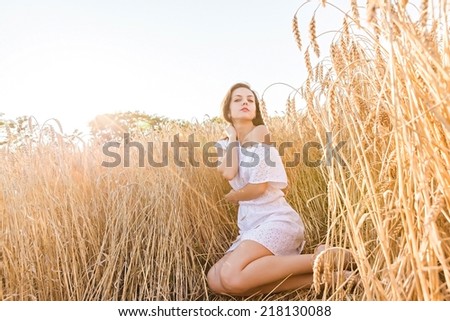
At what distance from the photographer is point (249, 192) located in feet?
6.35

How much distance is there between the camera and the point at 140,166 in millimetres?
2162

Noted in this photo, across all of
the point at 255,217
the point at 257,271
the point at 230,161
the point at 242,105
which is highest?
the point at 242,105

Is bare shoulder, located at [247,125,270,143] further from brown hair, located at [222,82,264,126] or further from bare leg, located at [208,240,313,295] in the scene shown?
bare leg, located at [208,240,313,295]

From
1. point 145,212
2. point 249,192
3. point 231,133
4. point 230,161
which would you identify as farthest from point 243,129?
point 145,212

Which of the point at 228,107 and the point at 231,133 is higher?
the point at 228,107

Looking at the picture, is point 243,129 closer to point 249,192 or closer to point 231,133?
point 231,133

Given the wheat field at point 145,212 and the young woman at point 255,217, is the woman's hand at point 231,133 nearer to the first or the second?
the young woman at point 255,217

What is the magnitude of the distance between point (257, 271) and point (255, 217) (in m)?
0.24

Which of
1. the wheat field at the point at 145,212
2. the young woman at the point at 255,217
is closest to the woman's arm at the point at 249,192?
the young woman at the point at 255,217

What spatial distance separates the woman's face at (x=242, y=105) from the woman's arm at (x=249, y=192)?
1.10 feet

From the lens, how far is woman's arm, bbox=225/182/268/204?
1928 mm

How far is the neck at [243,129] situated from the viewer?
2133mm
